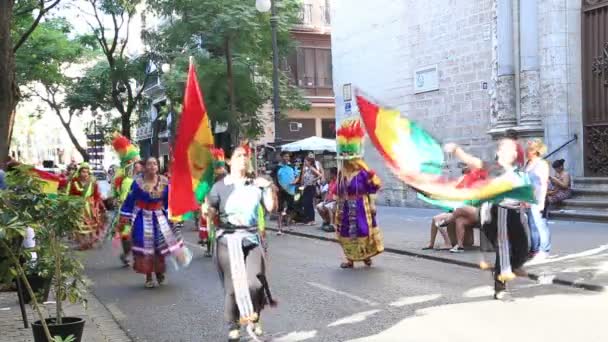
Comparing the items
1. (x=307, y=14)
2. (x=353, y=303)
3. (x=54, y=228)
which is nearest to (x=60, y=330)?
(x=54, y=228)

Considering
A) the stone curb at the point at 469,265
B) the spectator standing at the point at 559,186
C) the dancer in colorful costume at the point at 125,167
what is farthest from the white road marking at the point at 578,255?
the dancer in colorful costume at the point at 125,167

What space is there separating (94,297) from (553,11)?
40.7 feet

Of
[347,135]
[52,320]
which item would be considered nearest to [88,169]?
[347,135]

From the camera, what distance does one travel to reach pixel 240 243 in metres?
6.13

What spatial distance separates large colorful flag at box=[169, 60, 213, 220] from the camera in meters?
6.04

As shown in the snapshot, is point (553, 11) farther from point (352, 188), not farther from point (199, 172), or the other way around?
point (199, 172)

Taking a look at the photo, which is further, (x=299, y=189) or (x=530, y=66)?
(x=299, y=189)

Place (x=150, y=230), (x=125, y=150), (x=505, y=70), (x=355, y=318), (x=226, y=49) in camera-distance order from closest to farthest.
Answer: (x=355, y=318) < (x=150, y=230) < (x=125, y=150) < (x=505, y=70) < (x=226, y=49)

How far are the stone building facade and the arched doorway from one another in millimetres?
116

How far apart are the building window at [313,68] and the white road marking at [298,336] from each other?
31.1 metres

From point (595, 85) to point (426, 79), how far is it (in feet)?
19.1

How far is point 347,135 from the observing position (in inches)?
398

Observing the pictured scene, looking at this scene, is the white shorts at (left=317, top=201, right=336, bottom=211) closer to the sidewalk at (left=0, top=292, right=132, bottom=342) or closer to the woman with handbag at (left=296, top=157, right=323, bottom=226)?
the woman with handbag at (left=296, top=157, right=323, bottom=226)

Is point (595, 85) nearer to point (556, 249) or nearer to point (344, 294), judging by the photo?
point (556, 249)
